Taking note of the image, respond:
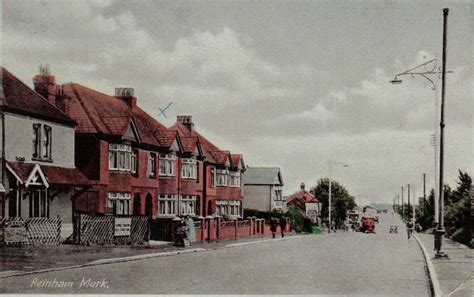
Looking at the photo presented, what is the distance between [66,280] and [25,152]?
45.1ft

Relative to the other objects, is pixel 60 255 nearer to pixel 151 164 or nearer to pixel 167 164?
pixel 151 164

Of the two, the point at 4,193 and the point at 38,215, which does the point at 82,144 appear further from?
the point at 4,193

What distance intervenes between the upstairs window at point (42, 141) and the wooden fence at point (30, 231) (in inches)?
130

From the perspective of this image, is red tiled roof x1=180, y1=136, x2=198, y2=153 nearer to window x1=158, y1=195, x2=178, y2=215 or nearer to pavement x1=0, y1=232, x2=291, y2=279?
window x1=158, y1=195, x2=178, y2=215

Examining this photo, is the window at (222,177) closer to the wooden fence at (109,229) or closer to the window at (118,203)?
the window at (118,203)

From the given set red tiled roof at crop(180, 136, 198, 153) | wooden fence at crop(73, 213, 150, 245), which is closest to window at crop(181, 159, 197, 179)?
red tiled roof at crop(180, 136, 198, 153)

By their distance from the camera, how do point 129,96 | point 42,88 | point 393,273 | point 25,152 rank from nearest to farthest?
point 393,273 < point 25,152 < point 42,88 < point 129,96

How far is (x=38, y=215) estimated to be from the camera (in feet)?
100.0

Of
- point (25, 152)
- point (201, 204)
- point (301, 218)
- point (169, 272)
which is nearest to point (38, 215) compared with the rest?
point (25, 152)

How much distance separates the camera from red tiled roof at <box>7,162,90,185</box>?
28423mm

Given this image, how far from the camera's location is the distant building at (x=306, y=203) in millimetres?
108312

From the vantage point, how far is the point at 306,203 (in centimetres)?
11300

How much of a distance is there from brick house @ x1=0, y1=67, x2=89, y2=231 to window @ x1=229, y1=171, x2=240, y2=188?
28122 mm

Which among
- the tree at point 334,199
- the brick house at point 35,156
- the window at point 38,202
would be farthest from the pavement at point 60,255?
the tree at point 334,199
